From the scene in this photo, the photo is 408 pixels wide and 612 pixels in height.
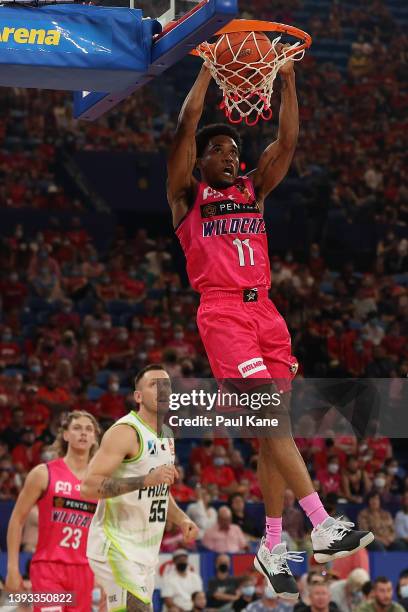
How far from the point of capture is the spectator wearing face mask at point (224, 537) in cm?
1186

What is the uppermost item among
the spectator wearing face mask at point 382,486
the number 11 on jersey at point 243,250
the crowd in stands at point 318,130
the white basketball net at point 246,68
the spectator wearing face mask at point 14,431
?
the crowd in stands at point 318,130

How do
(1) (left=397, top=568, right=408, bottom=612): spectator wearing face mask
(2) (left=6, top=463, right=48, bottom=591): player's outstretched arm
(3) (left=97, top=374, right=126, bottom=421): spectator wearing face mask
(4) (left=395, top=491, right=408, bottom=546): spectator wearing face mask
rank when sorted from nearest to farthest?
(2) (left=6, top=463, right=48, bottom=591): player's outstretched arm, (1) (left=397, top=568, right=408, bottom=612): spectator wearing face mask, (4) (left=395, top=491, right=408, bottom=546): spectator wearing face mask, (3) (left=97, top=374, right=126, bottom=421): spectator wearing face mask

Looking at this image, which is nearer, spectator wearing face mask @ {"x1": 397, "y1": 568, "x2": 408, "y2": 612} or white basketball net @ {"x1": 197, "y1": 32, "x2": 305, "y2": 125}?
white basketball net @ {"x1": 197, "y1": 32, "x2": 305, "y2": 125}

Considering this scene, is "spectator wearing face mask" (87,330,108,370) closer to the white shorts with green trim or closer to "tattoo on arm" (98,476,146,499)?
the white shorts with green trim

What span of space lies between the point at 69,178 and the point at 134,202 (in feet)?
3.82

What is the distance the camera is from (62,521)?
27.3ft

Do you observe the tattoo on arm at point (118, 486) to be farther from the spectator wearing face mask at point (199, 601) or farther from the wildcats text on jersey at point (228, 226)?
the spectator wearing face mask at point (199, 601)

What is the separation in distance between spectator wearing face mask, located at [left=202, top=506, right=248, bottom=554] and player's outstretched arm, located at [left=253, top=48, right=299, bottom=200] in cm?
602

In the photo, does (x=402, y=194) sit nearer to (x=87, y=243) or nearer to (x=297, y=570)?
(x=87, y=243)

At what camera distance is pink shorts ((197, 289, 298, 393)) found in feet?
20.0

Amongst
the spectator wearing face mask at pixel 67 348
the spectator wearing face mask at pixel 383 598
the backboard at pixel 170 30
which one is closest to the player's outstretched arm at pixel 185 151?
the backboard at pixel 170 30

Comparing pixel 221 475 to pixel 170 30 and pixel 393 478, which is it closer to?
pixel 393 478

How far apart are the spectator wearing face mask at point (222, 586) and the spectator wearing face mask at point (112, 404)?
11.9ft

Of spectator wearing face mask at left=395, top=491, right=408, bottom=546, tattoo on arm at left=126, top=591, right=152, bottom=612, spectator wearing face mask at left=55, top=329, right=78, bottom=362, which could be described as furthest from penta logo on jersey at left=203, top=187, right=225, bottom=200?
spectator wearing face mask at left=55, top=329, right=78, bottom=362
